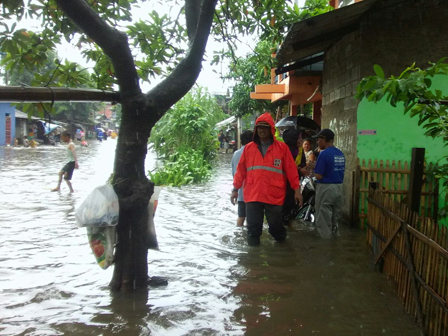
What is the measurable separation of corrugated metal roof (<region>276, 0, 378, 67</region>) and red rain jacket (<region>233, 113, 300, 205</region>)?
6.30 ft

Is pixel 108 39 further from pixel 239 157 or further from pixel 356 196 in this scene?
pixel 356 196

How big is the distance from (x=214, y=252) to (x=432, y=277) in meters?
3.36

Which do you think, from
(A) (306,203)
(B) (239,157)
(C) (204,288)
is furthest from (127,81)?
(A) (306,203)

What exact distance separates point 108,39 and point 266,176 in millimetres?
2843

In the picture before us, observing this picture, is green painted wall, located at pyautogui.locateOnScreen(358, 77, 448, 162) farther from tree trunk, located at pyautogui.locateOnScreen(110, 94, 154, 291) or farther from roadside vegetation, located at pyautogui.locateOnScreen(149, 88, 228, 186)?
roadside vegetation, located at pyautogui.locateOnScreen(149, 88, 228, 186)

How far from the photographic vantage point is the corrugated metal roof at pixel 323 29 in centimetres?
693

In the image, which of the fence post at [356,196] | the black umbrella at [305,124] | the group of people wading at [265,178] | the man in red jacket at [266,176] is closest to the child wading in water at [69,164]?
the black umbrella at [305,124]

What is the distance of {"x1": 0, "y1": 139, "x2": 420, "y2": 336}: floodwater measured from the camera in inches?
154

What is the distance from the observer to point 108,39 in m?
4.14

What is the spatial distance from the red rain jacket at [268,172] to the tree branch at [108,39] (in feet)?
7.35

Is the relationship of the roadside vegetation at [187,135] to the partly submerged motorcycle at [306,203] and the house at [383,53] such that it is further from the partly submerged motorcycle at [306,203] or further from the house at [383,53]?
the house at [383,53]

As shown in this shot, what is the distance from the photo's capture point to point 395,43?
7820 millimetres

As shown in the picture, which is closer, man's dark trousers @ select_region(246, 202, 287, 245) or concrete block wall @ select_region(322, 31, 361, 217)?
Result: man's dark trousers @ select_region(246, 202, 287, 245)

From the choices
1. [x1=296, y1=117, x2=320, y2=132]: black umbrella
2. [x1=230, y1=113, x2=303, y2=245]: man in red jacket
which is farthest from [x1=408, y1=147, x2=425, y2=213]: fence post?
[x1=296, y1=117, x2=320, y2=132]: black umbrella
